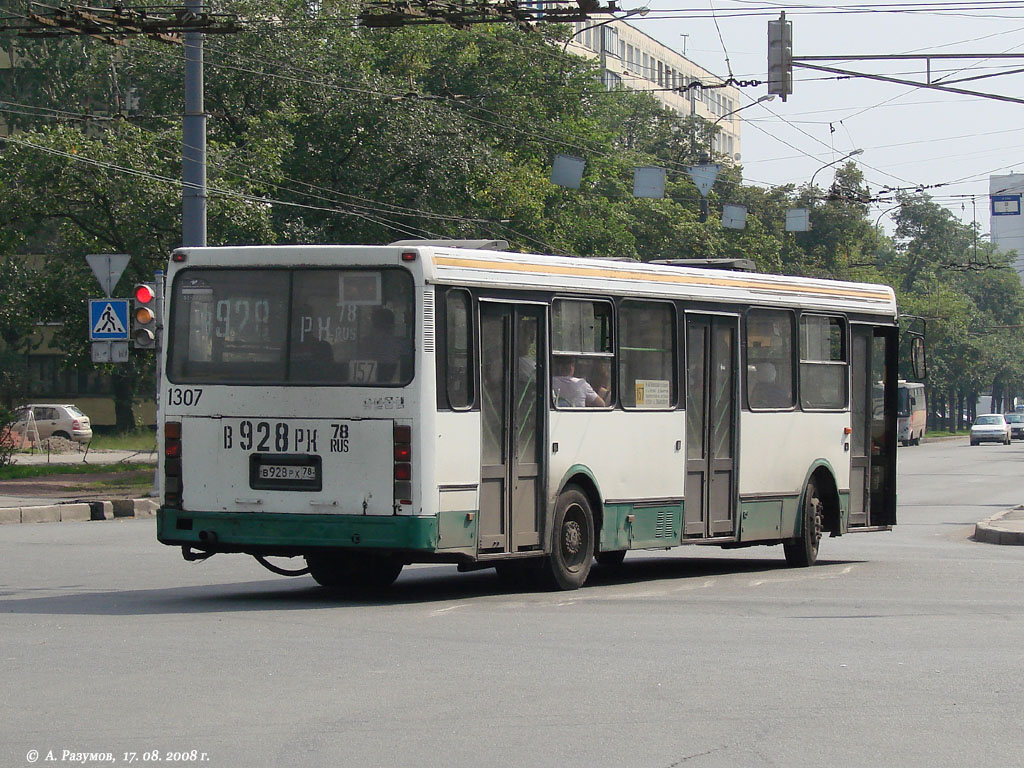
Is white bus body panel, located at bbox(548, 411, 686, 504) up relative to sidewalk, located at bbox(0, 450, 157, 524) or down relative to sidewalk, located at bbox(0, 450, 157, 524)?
up

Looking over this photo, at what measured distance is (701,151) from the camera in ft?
304

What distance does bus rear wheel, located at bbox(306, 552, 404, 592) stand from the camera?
44.0 ft

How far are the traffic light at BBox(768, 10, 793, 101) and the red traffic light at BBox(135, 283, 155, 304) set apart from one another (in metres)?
9.04

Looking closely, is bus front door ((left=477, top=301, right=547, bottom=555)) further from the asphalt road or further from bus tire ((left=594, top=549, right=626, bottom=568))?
bus tire ((left=594, top=549, right=626, bottom=568))

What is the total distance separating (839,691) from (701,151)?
283 feet

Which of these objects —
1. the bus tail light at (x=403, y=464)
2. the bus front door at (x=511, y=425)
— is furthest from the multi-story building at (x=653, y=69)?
the bus tail light at (x=403, y=464)

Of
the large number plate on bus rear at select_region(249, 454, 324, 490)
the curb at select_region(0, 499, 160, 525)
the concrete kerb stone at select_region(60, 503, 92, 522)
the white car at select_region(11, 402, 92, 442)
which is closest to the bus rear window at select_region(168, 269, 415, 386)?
the large number plate on bus rear at select_region(249, 454, 324, 490)

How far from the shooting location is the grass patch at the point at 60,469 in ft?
109

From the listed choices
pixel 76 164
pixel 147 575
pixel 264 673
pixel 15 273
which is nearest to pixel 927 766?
pixel 264 673

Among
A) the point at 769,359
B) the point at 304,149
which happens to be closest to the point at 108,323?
the point at 769,359

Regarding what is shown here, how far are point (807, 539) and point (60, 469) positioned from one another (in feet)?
75.6

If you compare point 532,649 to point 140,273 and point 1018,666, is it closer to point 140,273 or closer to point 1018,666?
point 1018,666

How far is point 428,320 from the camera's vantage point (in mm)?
11805

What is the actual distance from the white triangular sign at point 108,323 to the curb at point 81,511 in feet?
8.52
